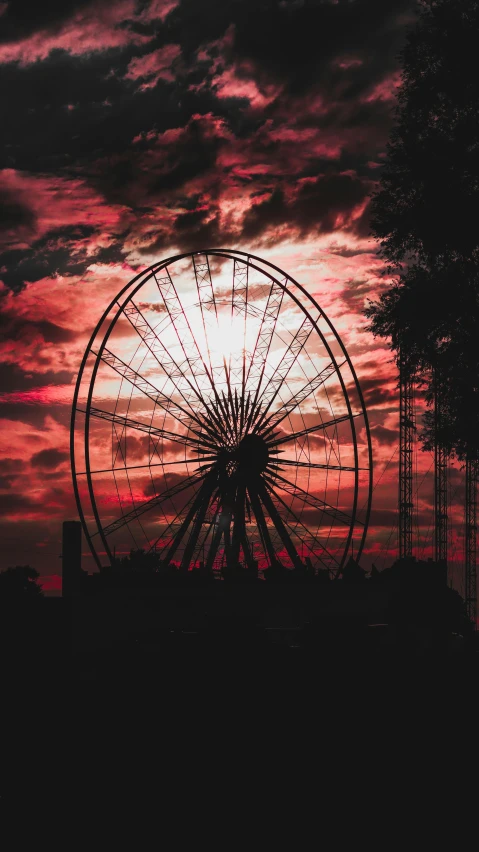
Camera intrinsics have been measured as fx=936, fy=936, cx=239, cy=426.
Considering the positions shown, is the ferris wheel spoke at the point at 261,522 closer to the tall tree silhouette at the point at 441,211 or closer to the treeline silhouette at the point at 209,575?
the treeline silhouette at the point at 209,575

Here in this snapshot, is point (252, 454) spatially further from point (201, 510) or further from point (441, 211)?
point (441, 211)

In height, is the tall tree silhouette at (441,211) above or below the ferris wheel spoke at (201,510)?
above

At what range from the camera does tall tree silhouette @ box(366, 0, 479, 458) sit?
1975 centimetres

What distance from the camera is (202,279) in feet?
133

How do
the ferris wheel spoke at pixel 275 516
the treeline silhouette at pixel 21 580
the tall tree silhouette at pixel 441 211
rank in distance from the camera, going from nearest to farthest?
1. the tall tree silhouette at pixel 441 211
2. the ferris wheel spoke at pixel 275 516
3. the treeline silhouette at pixel 21 580

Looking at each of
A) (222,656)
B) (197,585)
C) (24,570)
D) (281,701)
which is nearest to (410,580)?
(197,585)

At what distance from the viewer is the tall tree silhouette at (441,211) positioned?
1975 centimetres

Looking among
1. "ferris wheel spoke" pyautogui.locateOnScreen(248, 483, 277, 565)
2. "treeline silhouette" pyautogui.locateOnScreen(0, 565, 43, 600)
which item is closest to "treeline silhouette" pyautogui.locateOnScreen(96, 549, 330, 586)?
"ferris wheel spoke" pyautogui.locateOnScreen(248, 483, 277, 565)

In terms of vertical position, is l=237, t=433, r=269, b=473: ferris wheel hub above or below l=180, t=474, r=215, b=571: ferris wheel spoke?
above

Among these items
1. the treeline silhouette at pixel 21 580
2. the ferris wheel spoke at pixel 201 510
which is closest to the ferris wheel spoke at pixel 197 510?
the ferris wheel spoke at pixel 201 510

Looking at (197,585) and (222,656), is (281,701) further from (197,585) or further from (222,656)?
(197,585)

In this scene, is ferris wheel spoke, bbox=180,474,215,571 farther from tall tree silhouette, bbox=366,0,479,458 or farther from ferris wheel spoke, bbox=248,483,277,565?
tall tree silhouette, bbox=366,0,479,458

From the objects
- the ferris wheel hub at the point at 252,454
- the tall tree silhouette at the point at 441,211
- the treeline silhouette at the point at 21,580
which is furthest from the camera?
the treeline silhouette at the point at 21,580

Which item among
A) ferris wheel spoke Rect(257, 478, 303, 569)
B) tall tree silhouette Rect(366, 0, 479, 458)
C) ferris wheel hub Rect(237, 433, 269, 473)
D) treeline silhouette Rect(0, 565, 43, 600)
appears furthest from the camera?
treeline silhouette Rect(0, 565, 43, 600)
